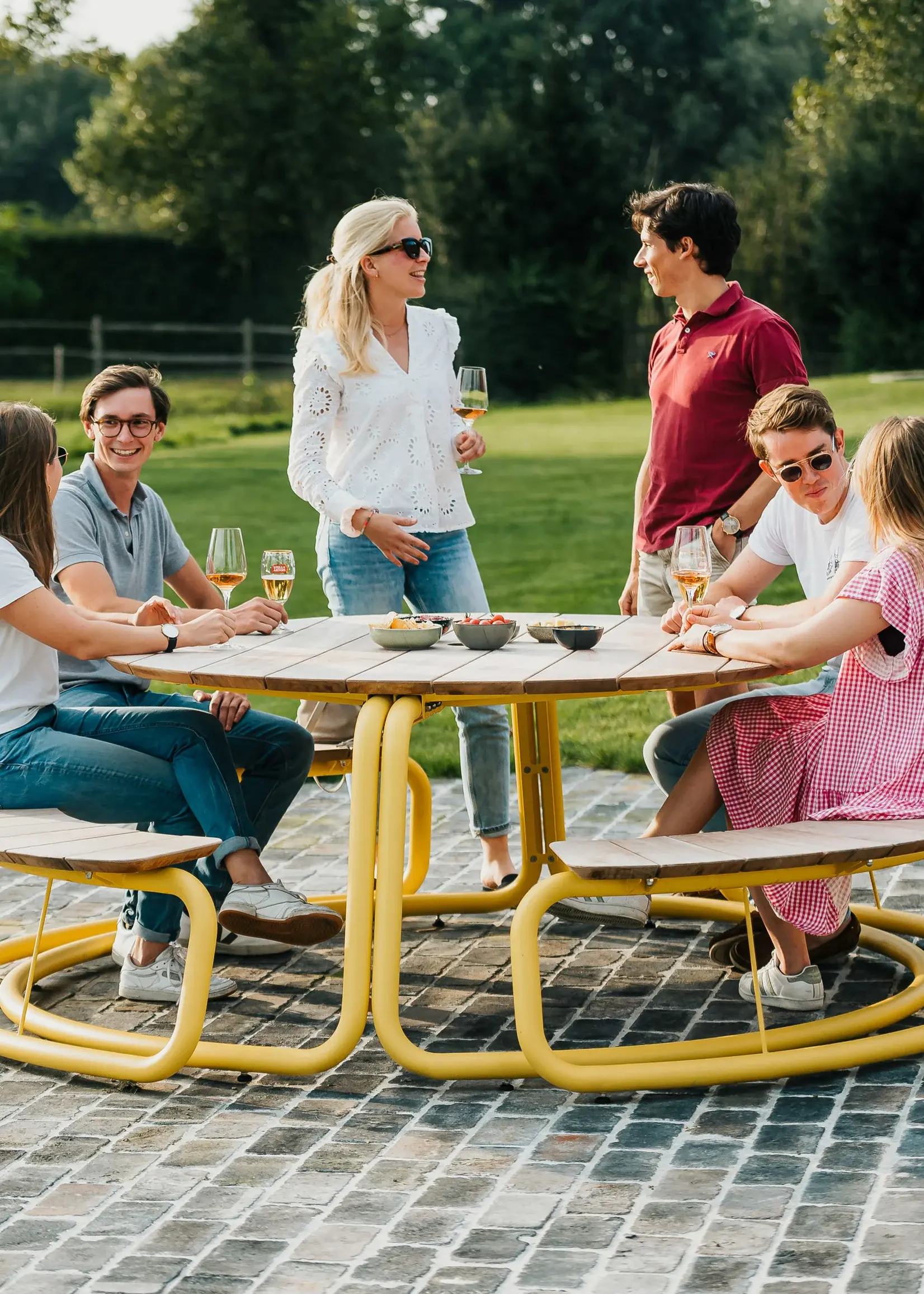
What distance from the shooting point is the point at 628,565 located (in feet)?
43.2

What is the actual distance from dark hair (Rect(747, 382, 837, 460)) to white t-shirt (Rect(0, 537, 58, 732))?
1848 millimetres

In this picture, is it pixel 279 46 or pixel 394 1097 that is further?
pixel 279 46

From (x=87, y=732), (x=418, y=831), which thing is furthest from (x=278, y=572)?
(x=418, y=831)

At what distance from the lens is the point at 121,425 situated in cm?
470

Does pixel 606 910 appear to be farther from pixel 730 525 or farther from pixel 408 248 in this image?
pixel 408 248

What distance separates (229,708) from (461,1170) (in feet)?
5.73

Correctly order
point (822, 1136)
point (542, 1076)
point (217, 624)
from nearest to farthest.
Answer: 1. point (822, 1136)
2. point (542, 1076)
3. point (217, 624)

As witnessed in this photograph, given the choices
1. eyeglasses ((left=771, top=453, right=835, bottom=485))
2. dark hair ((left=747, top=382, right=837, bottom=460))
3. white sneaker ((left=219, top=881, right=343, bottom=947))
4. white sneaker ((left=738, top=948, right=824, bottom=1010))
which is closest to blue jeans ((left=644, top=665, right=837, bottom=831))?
white sneaker ((left=738, top=948, right=824, bottom=1010))

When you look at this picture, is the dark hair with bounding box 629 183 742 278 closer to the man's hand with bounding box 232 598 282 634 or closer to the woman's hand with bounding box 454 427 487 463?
the woman's hand with bounding box 454 427 487 463

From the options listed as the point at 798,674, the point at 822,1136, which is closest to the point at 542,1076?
the point at 822,1136

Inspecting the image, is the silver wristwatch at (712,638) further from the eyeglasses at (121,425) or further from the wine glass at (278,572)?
the eyeglasses at (121,425)

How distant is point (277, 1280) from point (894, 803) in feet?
6.12

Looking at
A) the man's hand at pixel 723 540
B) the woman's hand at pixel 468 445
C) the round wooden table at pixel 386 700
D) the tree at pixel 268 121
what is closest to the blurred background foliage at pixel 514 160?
the tree at pixel 268 121

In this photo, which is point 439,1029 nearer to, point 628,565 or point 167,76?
point 628,565
